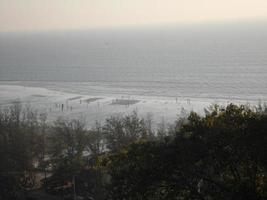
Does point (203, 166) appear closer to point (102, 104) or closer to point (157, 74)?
point (102, 104)

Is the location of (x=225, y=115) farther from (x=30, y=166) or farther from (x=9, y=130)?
(x=9, y=130)

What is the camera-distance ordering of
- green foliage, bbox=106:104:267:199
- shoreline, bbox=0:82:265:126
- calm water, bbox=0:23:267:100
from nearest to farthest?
1. green foliage, bbox=106:104:267:199
2. shoreline, bbox=0:82:265:126
3. calm water, bbox=0:23:267:100

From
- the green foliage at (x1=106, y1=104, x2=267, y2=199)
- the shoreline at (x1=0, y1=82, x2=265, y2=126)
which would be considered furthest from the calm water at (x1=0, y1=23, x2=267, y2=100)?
the green foliage at (x1=106, y1=104, x2=267, y2=199)

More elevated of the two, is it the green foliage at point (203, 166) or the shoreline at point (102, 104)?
the shoreline at point (102, 104)

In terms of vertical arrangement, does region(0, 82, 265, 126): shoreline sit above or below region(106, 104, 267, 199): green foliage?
above

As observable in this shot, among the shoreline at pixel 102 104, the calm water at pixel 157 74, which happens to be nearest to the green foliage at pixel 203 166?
the shoreline at pixel 102 104

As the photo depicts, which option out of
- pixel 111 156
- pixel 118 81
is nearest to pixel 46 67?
pixel 118 81

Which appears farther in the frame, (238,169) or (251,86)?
(251,86)

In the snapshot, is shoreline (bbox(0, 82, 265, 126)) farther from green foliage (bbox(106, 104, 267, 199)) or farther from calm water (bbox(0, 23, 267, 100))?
green foliage (bbox(106, 104, 267, 199))

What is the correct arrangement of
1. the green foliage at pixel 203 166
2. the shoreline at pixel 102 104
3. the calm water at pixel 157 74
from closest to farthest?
1. the green foliage at pixel 203 166
2. the shoreline at pixel 102 104
3. the calm water at pixel 157 74

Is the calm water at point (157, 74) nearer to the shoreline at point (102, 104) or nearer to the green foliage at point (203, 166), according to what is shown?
the shoreline at point (102, 104)

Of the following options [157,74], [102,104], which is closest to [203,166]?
[102,104]
